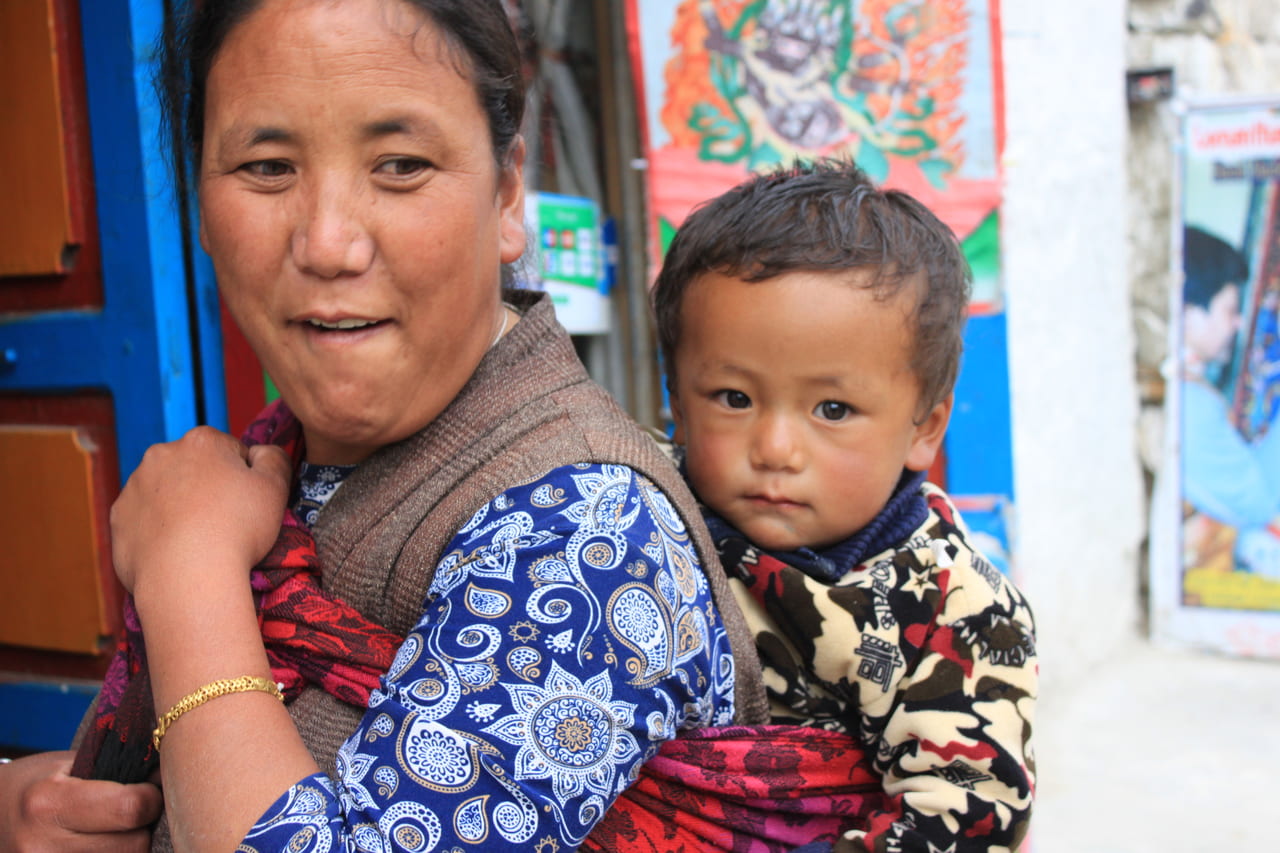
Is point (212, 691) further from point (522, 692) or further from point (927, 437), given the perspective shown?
point (927, 437)

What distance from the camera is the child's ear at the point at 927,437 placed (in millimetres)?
1548

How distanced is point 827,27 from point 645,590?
9.30 ft

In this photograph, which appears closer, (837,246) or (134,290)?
(837,246)

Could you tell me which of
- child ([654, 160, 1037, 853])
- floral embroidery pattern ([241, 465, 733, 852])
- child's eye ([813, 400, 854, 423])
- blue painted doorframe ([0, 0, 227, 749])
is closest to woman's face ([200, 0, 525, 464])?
floral embroidery pattern ([241, 465, 733, 852])

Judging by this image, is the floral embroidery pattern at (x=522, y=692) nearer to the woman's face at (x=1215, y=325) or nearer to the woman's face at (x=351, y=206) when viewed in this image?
the woman's face at (x=351, y=206)

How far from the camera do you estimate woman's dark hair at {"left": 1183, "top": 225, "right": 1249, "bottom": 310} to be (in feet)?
15.9

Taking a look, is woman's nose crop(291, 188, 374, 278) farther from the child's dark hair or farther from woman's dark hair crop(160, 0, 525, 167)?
the child's dark hair

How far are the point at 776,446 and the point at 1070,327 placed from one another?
3396 mm

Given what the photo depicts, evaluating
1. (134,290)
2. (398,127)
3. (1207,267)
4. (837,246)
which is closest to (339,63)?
(398,127)

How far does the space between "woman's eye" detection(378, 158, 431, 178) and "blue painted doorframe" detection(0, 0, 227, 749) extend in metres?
1.58

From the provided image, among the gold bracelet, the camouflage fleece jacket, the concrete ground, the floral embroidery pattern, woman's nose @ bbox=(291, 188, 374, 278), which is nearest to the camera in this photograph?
the floral embroidery pattern

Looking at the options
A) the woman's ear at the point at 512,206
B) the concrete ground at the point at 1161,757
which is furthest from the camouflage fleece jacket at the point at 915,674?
the concrete ground at the point at 1161,757

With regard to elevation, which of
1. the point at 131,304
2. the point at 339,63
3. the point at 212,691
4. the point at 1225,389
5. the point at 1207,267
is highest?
the point at 339,63

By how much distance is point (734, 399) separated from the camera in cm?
146
